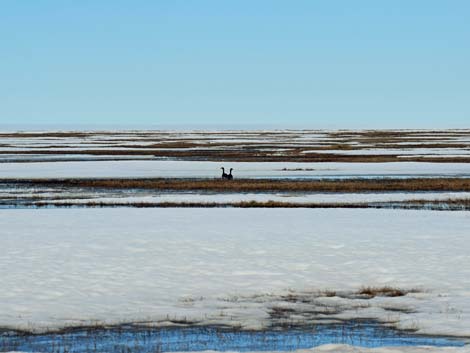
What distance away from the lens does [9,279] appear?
15.1 meters

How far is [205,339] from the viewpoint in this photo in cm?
1160

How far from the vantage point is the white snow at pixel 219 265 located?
43.2 feet

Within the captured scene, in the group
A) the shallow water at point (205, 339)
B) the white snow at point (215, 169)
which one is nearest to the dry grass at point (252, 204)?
the white snow at point (215, 169)

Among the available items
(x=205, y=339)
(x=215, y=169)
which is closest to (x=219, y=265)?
(x=205, y=339)

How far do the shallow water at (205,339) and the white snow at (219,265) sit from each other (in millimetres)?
527

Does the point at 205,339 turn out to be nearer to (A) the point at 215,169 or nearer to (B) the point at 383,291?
(B) the point at 383,291

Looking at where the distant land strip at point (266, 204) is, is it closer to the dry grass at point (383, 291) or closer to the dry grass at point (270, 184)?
the dry grass at point (270, 184)

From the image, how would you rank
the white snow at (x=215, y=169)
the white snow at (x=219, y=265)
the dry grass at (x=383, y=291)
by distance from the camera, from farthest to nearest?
the white snow at (x=215, y=169)
the dry grass at (x=383, y=291)
the white snow at (x=219, y=265)

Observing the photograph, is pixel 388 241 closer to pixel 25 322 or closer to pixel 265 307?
pixel 265 307

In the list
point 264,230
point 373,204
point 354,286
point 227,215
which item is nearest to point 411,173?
point 373,204

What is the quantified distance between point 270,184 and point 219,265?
21936 mm

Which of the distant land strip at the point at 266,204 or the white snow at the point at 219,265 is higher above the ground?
the distant land strip at the point at 266,204

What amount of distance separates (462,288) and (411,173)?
101 ft

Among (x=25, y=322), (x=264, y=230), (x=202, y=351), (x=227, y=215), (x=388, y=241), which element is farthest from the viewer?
(x=227, y=215)
